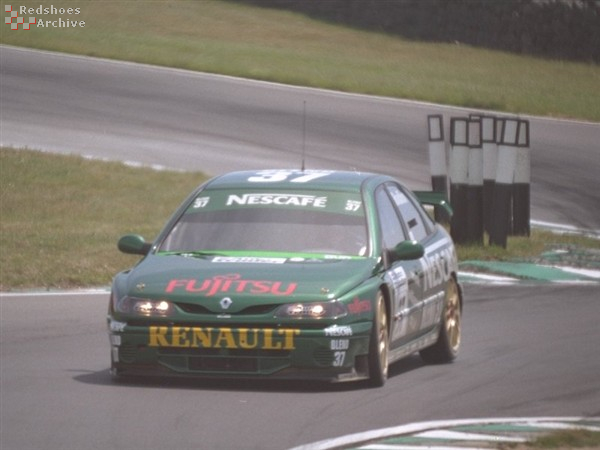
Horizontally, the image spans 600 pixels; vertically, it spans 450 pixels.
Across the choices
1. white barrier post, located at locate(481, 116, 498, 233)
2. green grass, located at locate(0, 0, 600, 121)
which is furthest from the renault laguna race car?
green grass, located at locate(0, 0, 600, 121)

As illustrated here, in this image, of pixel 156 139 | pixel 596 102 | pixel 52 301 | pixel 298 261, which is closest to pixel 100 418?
pixel 298 261

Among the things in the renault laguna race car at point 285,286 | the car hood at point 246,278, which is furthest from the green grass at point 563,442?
the car hood at point 246,278

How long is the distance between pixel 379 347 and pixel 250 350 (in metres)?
0.79

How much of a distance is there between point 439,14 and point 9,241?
70.7ft

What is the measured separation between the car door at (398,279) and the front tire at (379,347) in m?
0.18

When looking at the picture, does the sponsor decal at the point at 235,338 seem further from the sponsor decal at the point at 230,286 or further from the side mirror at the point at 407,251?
the side mirror at the point at 407,251

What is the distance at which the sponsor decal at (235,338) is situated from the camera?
9.98 m

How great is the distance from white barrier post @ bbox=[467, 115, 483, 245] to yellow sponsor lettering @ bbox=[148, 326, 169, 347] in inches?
353

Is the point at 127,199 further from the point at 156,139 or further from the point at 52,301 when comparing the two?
the point at 52,301

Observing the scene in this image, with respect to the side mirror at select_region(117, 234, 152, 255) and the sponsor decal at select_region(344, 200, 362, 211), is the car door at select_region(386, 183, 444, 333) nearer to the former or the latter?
the sponsor decal at select_region(344, 200, 362, 211)

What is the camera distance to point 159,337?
1005cm

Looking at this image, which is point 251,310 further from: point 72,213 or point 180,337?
point 72,213

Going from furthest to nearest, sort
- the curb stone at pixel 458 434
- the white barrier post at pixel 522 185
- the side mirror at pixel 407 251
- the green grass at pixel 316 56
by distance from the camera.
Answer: the green grass at pixel 316 56, the white barrier post at pixel 522 185, the side mirror at pixel 407 251, the curb stone at pixel 458 434

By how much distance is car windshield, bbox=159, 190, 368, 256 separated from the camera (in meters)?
10.9
